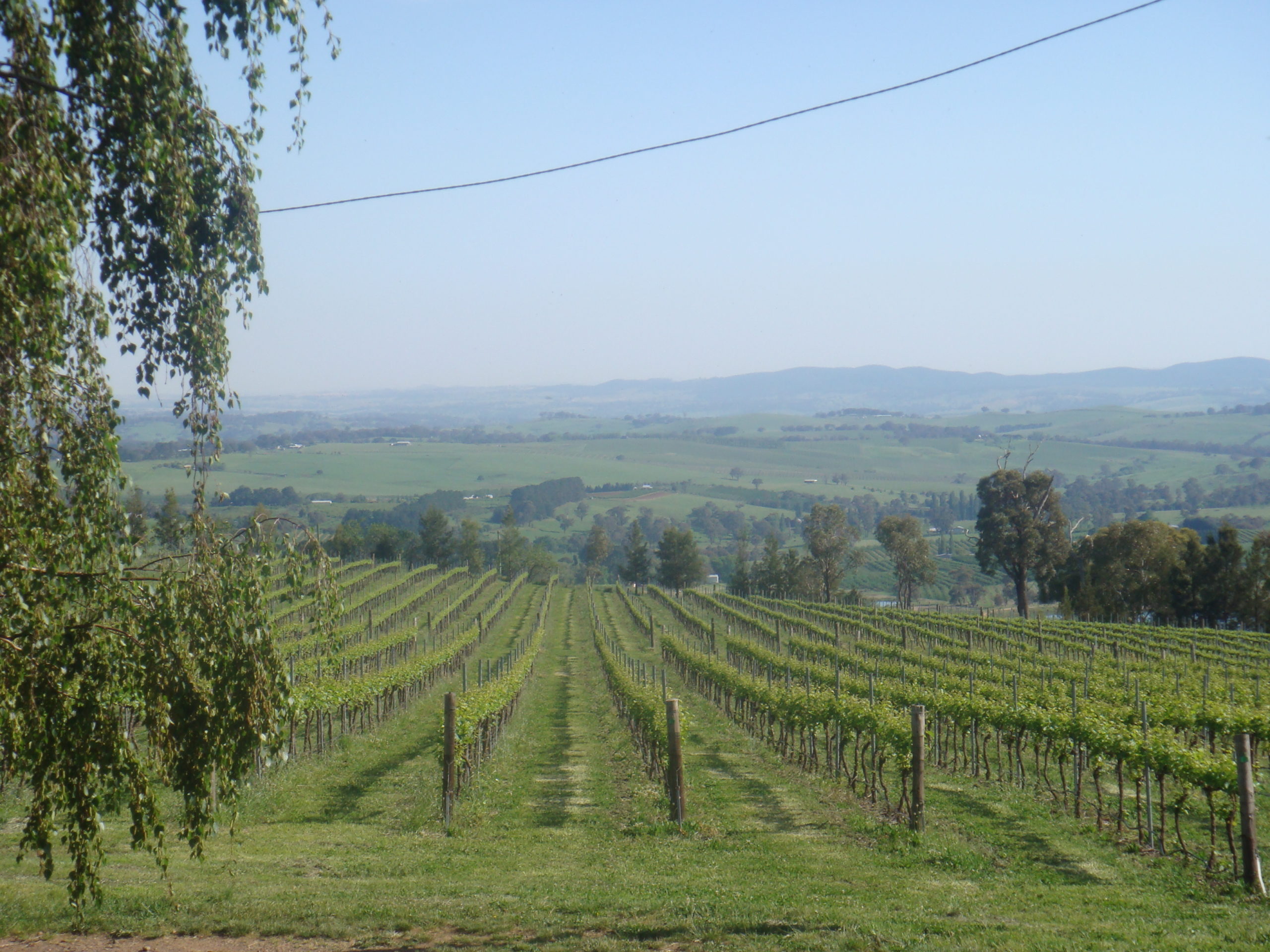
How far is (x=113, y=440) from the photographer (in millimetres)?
4934

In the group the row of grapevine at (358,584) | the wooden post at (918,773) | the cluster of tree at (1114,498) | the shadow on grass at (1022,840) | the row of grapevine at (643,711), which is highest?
the wooden post at (918,773)

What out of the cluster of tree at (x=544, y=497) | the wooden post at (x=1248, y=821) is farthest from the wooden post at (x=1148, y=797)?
the cluster of tree at (x=544, y=497)

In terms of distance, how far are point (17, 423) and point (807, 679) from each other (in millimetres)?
16447

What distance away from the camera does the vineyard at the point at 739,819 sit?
296 inches

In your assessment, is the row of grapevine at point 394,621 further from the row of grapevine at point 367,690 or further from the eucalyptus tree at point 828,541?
the eucalyptus tree at point 828,541

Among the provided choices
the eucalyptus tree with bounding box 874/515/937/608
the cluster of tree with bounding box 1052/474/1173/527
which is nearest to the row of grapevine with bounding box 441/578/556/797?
the eucalyptus tree with bounding box 874/515/937/608

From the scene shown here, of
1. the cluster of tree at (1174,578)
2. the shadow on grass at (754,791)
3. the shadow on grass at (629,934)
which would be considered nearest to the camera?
the shadow on grass at (629,934)

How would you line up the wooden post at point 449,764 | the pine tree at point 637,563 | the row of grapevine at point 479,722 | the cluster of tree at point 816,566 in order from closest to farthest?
the wooden post at point 449,764 < the row of grapevine at point 479,722 < the cluster of tree at point 816,566 < the pine tree at point 637,563

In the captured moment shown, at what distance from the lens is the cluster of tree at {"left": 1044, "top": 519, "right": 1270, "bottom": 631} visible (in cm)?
5053

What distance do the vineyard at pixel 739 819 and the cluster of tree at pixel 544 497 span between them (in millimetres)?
146506

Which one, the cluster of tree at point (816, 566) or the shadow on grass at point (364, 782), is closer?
the shadow on grass at point (364, 782)

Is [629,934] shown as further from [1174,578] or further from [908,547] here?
[908,547]

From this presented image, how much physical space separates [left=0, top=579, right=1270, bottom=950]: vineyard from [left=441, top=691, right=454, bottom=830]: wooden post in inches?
1.4

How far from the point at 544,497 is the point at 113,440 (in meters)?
180
